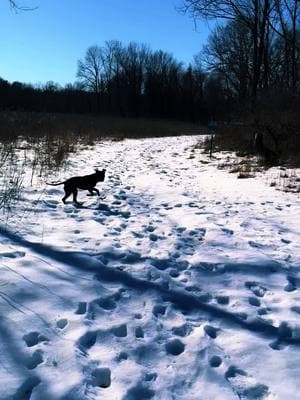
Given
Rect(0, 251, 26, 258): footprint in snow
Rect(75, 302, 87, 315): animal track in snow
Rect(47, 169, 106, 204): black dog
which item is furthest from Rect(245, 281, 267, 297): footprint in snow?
Rect(47, 169, 106, 204): black dog

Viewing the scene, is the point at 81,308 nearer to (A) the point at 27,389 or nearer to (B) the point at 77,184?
(A) the point at 27,389

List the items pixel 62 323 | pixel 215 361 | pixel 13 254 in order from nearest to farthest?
pixel 215 361
pixel 62 323
pixel 13 254

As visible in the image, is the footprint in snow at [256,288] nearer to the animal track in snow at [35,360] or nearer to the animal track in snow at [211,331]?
the animal track in snow at [211,331]

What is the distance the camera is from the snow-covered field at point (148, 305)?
2.74m

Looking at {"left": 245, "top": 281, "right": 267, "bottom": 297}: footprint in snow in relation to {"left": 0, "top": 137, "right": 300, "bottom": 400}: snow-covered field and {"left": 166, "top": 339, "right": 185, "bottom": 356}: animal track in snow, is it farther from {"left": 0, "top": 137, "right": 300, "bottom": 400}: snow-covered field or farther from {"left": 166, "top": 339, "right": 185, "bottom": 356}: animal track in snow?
{"left": 166, "top": 339, "right": 185, "bottom": 356}: animal track in snow

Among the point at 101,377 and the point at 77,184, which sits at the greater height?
the point at 77,184

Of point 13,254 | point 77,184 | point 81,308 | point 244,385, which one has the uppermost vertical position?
point 77,184

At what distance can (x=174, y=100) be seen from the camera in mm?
77375

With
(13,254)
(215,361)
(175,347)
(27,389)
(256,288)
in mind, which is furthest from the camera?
(13,254)

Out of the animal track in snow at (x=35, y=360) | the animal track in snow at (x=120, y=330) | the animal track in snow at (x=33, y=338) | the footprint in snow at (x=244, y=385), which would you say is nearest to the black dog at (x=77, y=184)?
the animal track in snow at (x=120, y=330)

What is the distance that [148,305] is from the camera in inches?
151

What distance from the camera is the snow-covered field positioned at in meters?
2.74

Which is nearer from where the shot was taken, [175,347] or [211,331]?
[175,347]

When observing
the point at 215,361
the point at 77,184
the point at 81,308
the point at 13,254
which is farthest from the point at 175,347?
the point at 77,184
